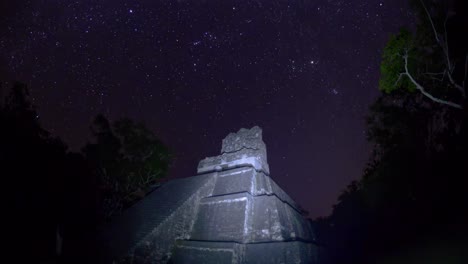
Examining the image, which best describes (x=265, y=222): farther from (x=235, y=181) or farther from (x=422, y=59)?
(x=422, y=59)

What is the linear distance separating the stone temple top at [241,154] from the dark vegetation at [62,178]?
397 centimetres

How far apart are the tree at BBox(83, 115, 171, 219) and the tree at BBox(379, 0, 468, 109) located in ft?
49.8

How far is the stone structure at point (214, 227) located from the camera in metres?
6.60

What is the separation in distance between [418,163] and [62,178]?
21.9 meters

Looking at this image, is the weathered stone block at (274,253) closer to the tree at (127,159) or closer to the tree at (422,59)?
the tree at (422,59)

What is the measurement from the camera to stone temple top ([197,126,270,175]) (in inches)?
411

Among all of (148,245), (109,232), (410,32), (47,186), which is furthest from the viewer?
(47,186)

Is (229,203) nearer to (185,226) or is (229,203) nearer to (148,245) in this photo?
(185,226)

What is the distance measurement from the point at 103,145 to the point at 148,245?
44.7 ft

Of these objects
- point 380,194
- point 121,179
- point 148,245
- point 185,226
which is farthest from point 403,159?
point 121,179

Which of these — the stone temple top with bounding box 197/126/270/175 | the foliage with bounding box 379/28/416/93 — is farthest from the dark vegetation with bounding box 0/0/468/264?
the stone temple top with bounding box 197/126/270/175

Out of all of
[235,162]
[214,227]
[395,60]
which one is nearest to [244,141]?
[235,162]

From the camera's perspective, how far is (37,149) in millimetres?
13414

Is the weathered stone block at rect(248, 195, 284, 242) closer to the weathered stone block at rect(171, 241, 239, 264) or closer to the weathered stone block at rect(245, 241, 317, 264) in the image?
the weathered stone block at rect(245, 241, 317, 264)
